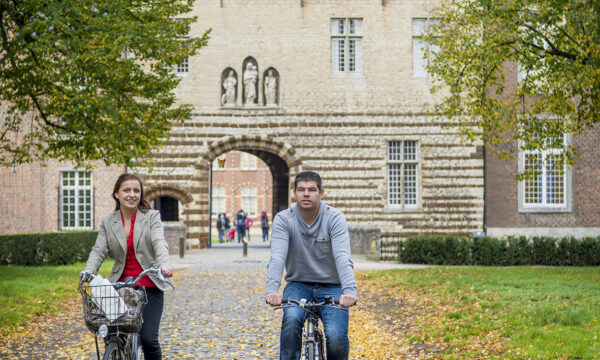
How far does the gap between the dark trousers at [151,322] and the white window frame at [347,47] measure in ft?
82.6

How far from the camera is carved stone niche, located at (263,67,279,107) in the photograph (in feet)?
101

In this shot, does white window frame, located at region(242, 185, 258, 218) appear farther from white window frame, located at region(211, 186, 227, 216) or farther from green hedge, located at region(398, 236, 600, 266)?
green hedge, located at region(398, 236, 600, 266)

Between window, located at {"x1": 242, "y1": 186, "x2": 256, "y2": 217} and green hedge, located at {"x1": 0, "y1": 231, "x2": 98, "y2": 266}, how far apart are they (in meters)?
39.3

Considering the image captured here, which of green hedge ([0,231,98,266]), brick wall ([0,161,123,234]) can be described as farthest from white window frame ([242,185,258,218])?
green hedge ([0,231,98,266])

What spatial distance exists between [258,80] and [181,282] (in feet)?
45.4

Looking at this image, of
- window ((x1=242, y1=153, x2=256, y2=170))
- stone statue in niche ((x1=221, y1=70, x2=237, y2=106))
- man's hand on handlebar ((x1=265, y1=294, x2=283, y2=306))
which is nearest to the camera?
man's hand on handlebar ((x1=265, y1=294, x2=283, y2=306))

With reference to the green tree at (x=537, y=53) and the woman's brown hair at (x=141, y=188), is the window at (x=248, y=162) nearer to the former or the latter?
the green tree at (x=537, y=53)

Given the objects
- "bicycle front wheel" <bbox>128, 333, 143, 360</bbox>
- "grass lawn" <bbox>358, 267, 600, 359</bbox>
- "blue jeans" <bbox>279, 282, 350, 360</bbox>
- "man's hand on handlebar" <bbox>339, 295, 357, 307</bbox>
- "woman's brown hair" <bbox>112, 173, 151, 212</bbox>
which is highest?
"woman's brown hair" <bbox>112, 173, 151, 212</bbox>

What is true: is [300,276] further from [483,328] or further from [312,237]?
[483,328]

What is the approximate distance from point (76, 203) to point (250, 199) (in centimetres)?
3223

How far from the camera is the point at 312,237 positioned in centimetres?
592

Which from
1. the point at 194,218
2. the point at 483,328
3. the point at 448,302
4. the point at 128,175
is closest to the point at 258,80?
the point at 194,218

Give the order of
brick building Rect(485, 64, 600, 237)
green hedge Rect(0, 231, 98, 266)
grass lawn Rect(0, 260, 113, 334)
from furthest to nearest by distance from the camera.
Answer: brick building Rect(485, 64, 600, 237) < green hedge Rect(0, 231, 98, 266) < grass lawn Rect(0, 260, 113, 334)

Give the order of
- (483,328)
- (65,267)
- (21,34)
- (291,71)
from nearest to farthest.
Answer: (483,328) → (21,34) → (65,267) → (291,71)
